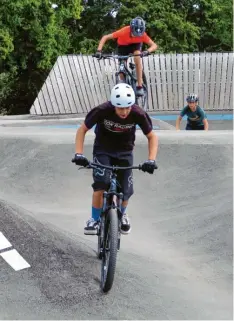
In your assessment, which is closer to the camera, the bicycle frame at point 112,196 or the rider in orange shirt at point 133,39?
the bicycle frame at point 112,196

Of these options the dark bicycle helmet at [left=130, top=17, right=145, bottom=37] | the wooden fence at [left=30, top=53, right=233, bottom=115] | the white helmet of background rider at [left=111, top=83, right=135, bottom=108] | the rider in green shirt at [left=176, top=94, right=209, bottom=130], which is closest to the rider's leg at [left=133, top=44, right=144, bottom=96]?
the dark bicycle helmet at [left=130, top=17, right=145, bottom=37]

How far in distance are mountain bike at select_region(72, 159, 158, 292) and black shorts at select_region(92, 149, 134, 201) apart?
0.05 metres

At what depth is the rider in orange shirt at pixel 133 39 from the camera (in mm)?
9561

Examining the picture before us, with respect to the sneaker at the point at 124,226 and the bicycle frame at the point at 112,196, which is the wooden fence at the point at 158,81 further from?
the bicycle frame at the point at 112,196

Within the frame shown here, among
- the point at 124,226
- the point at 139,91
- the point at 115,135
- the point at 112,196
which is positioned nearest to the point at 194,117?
the point at 139,91

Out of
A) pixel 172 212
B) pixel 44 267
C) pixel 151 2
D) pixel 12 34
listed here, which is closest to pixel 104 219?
pixel 44 267

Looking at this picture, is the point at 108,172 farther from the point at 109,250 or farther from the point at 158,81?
the point at 158,81

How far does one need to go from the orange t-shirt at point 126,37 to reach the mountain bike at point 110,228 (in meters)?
5.45

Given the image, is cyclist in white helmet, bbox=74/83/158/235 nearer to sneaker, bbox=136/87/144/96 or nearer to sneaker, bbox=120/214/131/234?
sneaker, bbox=120/214/131/234

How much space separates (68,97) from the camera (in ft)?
56.5

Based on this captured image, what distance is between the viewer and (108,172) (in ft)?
16.2

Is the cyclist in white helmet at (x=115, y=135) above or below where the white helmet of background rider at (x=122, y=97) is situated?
below

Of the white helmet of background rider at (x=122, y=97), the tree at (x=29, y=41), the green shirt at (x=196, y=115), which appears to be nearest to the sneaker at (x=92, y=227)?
the white helmet of background rider at (x=122, y=97)

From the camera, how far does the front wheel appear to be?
173 inches
